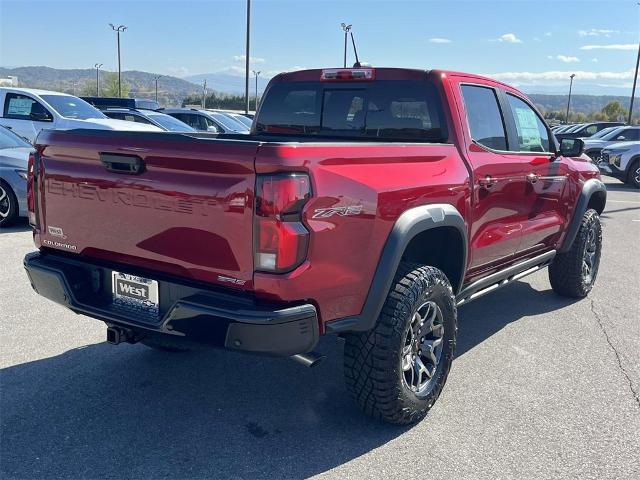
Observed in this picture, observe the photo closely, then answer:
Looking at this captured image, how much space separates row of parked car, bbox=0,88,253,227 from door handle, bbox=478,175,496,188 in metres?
3.98

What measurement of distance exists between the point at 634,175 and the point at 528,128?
42.0ft

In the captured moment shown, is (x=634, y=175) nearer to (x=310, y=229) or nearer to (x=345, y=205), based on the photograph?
(x=345, y=205)

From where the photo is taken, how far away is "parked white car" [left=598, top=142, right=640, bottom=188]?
612 inches

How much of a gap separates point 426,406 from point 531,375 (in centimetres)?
103

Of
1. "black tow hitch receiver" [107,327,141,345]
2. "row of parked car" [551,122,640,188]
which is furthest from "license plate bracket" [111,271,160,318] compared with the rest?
"row of parked car" [551,122,640,188]

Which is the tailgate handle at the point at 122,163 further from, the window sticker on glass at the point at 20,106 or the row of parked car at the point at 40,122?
the window sticker on glass at the point at 20,106

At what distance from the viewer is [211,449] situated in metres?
2.95

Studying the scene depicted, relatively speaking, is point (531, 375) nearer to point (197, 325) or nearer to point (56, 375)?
point (197, 325)

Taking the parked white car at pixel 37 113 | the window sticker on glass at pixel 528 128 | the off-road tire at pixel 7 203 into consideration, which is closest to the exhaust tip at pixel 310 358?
the window sticker on glass at pixel 528 128

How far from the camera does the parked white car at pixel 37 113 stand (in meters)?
11.2

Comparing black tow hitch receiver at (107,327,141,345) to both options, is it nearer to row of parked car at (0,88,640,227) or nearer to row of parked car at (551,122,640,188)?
row of parked car at (0,88,640,227)

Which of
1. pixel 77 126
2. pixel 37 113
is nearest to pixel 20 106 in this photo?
pixel 37 113

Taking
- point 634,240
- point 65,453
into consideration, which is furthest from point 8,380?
point 634,240

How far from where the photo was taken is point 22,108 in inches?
456
